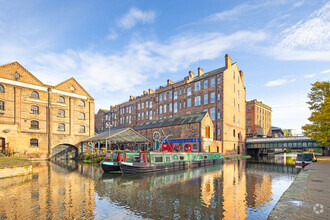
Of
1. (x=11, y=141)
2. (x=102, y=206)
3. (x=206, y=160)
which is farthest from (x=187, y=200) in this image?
(x=11, y=141)

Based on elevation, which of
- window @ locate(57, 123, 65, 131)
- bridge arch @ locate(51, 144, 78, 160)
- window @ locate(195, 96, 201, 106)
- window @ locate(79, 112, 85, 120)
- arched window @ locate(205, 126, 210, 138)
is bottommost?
bridge arch @ locate(51, 144, 78, 160)

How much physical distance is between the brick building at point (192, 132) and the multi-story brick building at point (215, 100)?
4.59 m

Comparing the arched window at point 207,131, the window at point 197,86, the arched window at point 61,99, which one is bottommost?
the arched window at point 207,131

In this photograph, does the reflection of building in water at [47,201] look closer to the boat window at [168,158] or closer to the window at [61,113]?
the boat window at [168,158]

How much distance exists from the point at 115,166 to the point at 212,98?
30.5m

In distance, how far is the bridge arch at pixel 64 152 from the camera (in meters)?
34.8

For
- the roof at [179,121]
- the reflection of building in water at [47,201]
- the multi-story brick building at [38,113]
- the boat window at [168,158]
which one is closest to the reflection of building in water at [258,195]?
the reflection of building in water at [47,201]

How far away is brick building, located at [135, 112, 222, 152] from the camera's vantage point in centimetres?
3703

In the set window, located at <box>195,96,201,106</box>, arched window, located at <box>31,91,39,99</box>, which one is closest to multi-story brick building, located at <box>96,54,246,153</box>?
window, located at <box>195,96,201,106</box>

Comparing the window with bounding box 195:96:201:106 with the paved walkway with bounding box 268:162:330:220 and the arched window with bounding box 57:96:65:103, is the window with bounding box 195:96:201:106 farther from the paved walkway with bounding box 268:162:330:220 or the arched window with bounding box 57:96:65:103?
the paved walkway with bounding box 268:162:330:220

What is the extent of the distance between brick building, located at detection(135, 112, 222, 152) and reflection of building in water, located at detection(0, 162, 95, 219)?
25627mm

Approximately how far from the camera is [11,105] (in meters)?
30.3

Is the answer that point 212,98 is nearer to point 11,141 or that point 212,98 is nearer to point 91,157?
point 91,157

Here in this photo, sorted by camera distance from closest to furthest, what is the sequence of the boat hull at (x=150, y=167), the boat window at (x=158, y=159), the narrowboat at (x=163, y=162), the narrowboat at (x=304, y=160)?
the boat hull at (x=150, y=167) < the narrowboat at (x=163, y=162) < the boat window at (x=158, y=159) < the narrowboat at (x=304, y=160)
